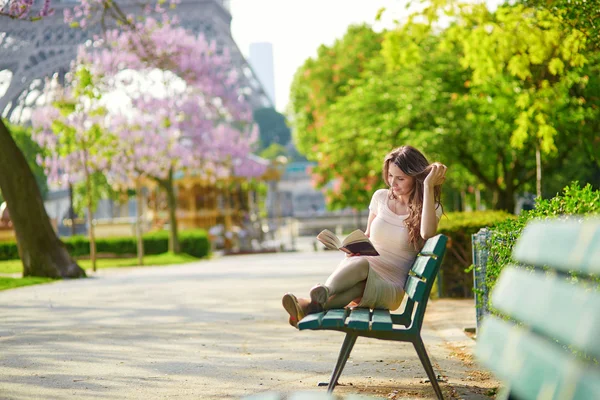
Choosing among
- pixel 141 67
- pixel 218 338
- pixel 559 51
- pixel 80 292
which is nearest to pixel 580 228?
pixel 218 338

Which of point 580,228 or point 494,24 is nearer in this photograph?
point 580,228

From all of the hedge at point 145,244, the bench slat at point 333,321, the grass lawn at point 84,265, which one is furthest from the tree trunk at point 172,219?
the bench slat at point 333,321

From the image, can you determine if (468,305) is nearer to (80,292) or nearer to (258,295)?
(258,295)

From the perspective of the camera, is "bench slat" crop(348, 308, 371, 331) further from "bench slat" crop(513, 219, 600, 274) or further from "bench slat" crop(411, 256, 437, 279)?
"bench slat" crop(513, 219, 600, 274)

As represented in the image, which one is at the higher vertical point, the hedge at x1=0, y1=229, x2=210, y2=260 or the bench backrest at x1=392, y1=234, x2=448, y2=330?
the bench backrest at x1=392, y1=234, x2=448, y2=330

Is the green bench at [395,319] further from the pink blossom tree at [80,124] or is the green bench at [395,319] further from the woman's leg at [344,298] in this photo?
the pink blossom tree at [80,124]

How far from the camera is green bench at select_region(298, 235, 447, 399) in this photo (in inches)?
187

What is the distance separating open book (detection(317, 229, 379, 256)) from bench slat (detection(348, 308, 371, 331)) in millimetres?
411

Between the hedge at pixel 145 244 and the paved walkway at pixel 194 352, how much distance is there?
1753cm

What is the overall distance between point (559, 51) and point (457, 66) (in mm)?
10573

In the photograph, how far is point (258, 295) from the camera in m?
13.1

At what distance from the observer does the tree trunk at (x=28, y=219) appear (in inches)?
645

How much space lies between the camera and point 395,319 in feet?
17.3

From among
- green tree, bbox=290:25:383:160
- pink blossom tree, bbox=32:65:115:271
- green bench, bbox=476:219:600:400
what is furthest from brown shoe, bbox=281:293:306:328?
green tree, bbox=290:25:383:160
